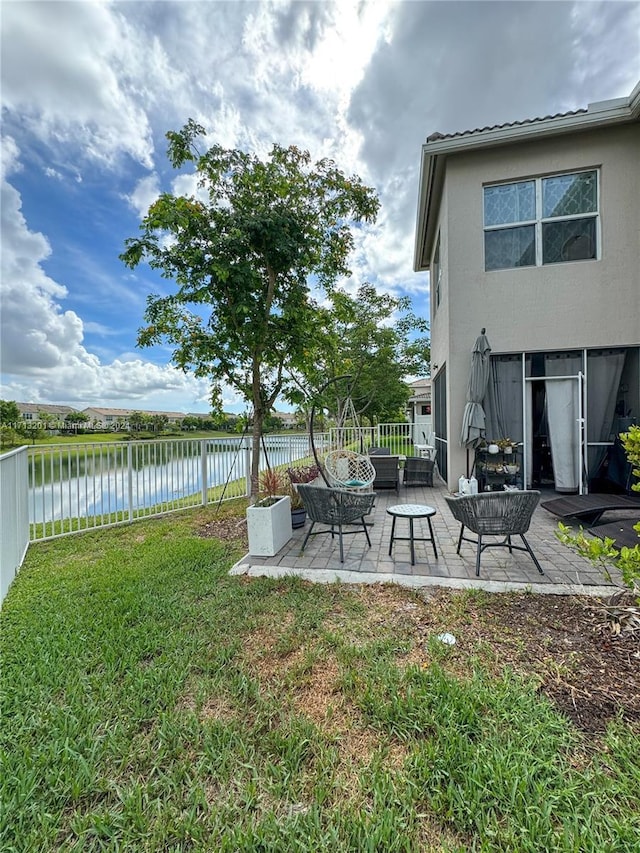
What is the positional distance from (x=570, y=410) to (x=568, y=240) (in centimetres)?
289

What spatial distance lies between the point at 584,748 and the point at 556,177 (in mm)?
7765

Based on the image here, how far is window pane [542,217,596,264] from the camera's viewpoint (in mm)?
6129

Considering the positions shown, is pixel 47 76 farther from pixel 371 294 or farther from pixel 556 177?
pixel 371 294

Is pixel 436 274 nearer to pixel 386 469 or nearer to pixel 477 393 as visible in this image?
pixel 477 393

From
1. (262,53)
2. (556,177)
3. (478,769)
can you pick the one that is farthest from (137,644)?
(556,177)

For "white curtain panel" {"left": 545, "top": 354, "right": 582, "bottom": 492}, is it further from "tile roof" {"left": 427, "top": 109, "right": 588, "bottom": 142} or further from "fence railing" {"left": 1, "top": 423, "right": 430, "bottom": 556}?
"fence railing" {"left": 1, "top": 423, "right": 430, "bottom": 556}

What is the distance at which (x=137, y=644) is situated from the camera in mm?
2561

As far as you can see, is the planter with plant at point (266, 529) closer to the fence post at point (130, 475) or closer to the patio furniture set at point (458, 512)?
the patio furniture set at point (458, 512)

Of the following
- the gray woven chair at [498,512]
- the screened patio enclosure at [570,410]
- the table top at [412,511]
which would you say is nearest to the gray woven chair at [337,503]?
the table top at [412,511]

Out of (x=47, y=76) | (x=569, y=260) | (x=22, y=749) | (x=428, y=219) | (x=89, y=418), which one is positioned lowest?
(x=22, y=749)

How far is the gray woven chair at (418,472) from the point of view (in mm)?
7371

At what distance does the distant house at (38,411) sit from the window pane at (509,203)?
30.3ft

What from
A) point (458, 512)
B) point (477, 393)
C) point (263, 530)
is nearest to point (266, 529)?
point (263, 530)

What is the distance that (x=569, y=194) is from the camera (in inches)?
243
